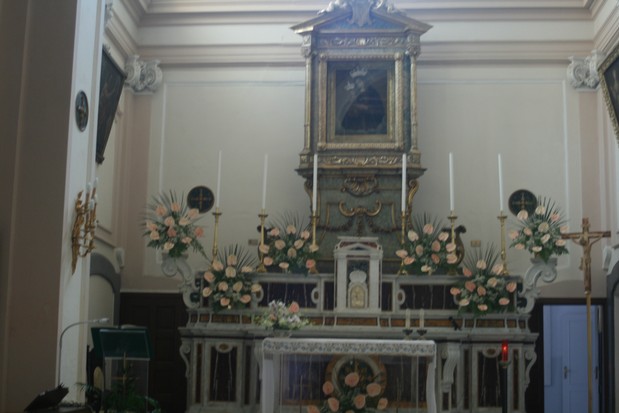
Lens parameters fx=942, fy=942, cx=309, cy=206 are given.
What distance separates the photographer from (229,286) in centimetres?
1140

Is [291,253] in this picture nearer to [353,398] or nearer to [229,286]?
[229,286]

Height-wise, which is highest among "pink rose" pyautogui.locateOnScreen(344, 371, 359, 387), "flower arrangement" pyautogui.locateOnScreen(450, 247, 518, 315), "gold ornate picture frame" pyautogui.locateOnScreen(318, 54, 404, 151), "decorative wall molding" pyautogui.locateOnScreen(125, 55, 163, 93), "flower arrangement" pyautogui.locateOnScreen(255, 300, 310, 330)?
"decorative wall molding" pyautogui.locateOnScreen(125, 55, 163, 93)

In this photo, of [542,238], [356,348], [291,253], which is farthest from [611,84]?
[356,348]

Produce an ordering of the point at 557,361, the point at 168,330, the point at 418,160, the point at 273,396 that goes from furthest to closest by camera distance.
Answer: the point at 557,361, the point at 168,330, the point at 418,160, the point at 273,396

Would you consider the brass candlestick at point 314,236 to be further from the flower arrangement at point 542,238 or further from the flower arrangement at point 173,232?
the flower arrangement at point 542,238

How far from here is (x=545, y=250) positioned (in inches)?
456

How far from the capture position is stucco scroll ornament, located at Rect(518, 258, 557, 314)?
11453 mm

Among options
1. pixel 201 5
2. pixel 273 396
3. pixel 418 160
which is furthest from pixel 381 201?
pixel 201 5

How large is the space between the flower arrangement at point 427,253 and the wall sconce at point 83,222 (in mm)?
4145

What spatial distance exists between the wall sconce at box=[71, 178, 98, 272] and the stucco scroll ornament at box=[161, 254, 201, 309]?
2.54 m

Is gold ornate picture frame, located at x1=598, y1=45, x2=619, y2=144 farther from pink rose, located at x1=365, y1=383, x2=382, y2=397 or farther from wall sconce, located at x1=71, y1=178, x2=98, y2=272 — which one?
wall sconce, located at x1=71, y1=178, x2=98, y2=272

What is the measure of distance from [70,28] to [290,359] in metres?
4.36

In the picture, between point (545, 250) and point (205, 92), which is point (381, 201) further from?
point (205, 92)

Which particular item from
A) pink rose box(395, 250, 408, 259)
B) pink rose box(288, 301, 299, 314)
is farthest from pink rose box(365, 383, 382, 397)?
pink rose box(395, 250, 408, 259)
